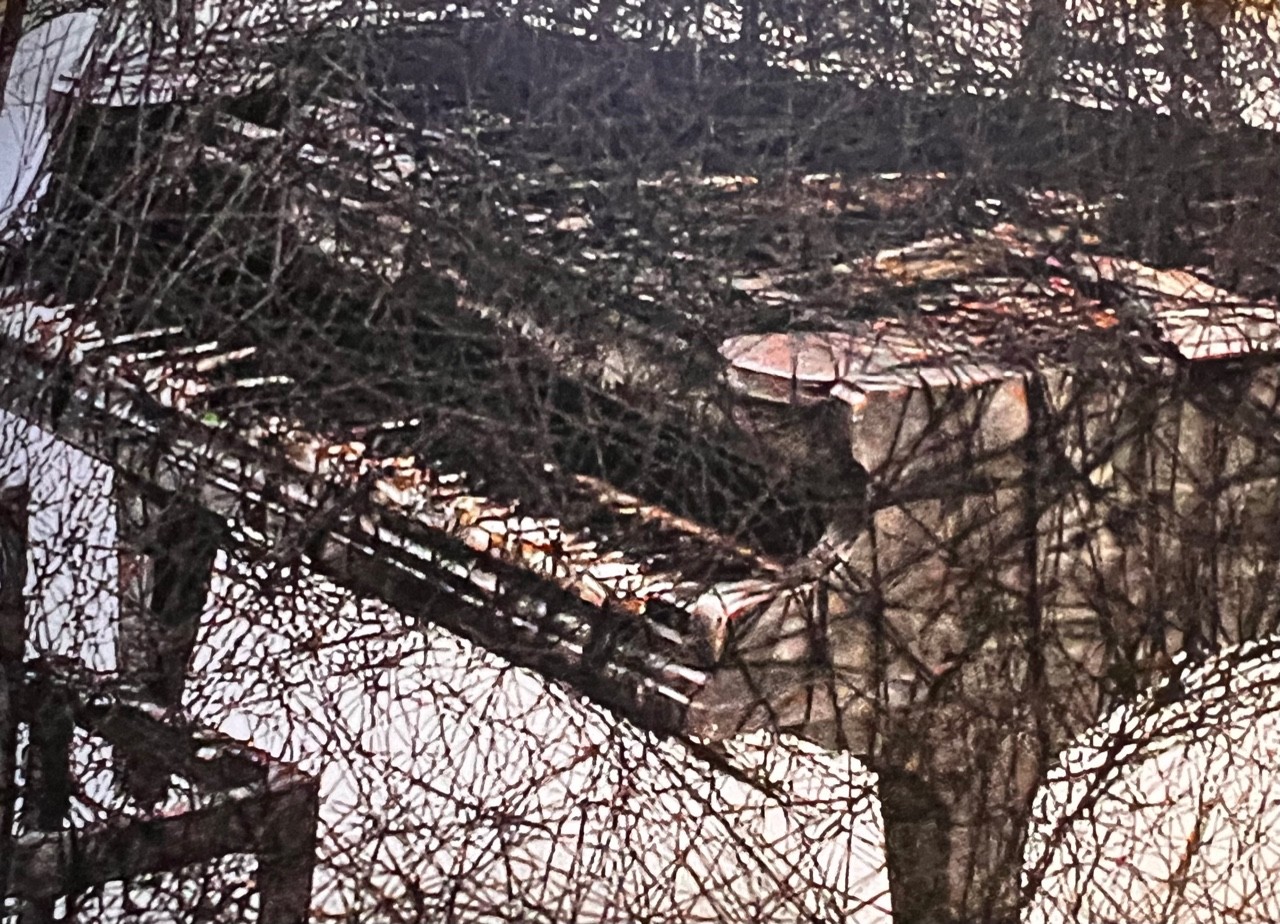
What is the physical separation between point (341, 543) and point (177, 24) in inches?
12.7

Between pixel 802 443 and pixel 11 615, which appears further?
pixel 11 615

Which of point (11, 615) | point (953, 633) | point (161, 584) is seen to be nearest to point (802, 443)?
point (953, 633)

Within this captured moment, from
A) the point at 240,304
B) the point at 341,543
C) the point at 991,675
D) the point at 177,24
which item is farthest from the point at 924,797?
the point at 177,24

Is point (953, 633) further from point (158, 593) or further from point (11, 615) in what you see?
point (11, 615)

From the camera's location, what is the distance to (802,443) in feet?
2.73

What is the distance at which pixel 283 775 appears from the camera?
0.88 m

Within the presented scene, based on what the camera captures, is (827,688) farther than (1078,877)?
No

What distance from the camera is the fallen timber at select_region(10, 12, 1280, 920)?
32.8 inches

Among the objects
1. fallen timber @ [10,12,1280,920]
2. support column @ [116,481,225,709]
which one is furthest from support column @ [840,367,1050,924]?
support column @ [116,481,225,709]

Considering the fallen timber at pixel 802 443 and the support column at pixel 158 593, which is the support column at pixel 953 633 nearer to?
the fallen timber at pixel 802 443

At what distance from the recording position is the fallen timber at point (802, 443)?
832 millimetres

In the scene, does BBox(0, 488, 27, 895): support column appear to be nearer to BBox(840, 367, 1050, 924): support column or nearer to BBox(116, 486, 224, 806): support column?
BBox(116, 486, 224, 806): support column

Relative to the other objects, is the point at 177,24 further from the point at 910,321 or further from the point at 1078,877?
the point at 1078,877

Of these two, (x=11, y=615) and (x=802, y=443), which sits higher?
(x=802, y=443)
